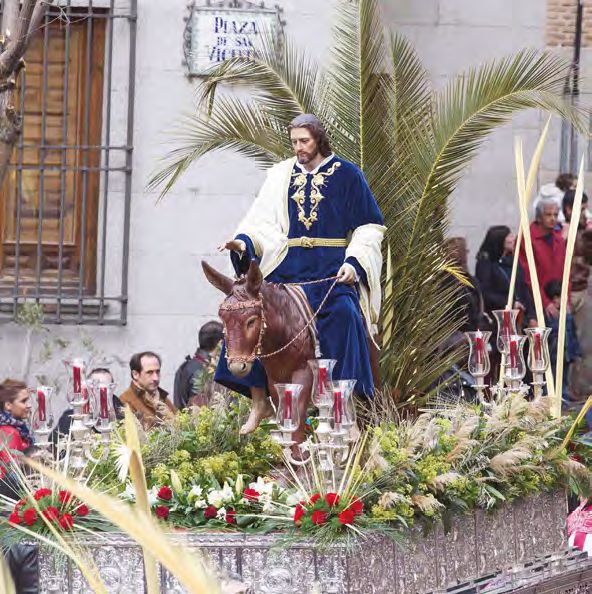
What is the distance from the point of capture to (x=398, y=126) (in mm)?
10039

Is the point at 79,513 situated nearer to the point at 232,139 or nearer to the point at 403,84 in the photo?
the point at 232,139

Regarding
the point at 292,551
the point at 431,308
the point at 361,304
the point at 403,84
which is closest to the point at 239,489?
Result: the point at 292,551

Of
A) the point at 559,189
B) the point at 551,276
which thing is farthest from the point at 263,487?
the point at 559,189

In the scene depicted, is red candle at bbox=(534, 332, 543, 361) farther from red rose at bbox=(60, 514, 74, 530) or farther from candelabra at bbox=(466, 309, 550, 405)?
red rose at bbox=(60, 514, 74, 530)

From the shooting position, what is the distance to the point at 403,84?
398 inches

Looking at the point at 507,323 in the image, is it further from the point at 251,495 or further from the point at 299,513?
the point at 299,513

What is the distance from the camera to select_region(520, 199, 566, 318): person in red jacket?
479 inches

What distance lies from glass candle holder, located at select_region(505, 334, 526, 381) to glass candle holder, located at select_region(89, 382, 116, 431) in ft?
6.95

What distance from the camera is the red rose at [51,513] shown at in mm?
5543

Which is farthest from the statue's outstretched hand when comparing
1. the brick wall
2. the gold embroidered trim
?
the brick wall

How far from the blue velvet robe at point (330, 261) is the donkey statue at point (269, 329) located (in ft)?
0.40

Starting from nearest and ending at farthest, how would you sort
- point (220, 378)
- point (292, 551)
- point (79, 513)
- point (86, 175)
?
point (292, 551), point (79, 513), point (220, 378), point (86, 175)

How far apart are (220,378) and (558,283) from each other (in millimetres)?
5586

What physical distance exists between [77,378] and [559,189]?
6.98 meters
